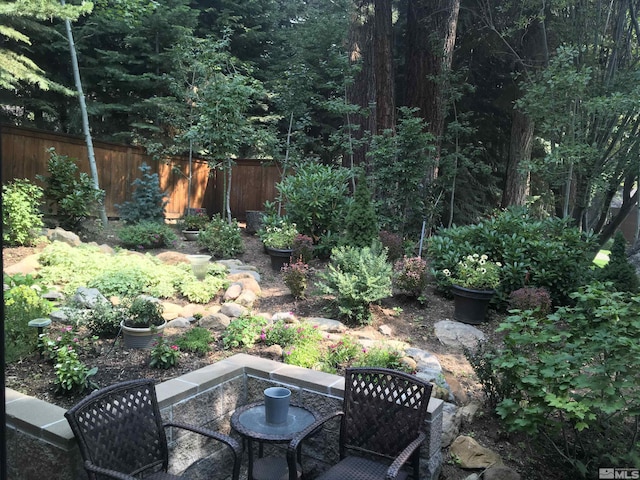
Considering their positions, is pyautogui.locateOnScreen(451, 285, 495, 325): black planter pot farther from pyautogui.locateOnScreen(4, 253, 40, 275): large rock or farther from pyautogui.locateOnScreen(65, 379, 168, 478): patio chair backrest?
pyautogui.locateOnScreen(4, 253, 40, 275): large rock

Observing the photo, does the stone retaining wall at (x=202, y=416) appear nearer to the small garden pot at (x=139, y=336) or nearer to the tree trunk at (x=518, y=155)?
the small garden pot at (x=139, y=336)

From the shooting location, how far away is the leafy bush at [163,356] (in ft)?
10.7

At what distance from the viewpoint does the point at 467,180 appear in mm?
11398

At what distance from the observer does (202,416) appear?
282cm

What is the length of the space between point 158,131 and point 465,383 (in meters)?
10.5

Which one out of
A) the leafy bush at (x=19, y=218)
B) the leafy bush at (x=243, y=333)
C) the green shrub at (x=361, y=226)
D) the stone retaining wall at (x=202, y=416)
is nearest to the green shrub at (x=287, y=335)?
the leafy bush at (x=243, y=333)

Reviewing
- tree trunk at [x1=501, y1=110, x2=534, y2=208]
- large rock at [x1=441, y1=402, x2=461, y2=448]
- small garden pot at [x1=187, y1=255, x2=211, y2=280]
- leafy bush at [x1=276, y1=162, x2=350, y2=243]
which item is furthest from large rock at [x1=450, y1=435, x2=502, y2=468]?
tree trunk at [x1=501, y1=110, x2=534, y2=208]

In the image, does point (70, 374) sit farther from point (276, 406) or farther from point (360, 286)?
point (360, 286)

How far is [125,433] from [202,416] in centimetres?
67

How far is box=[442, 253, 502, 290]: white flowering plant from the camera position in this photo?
544cm

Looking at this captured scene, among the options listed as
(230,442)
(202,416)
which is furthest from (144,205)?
(230,442)

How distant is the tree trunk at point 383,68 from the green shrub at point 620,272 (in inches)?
191

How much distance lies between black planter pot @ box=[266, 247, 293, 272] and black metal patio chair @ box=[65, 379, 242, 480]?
4.80 m

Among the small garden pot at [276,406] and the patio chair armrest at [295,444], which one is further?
the small garden pot at [276,406]
